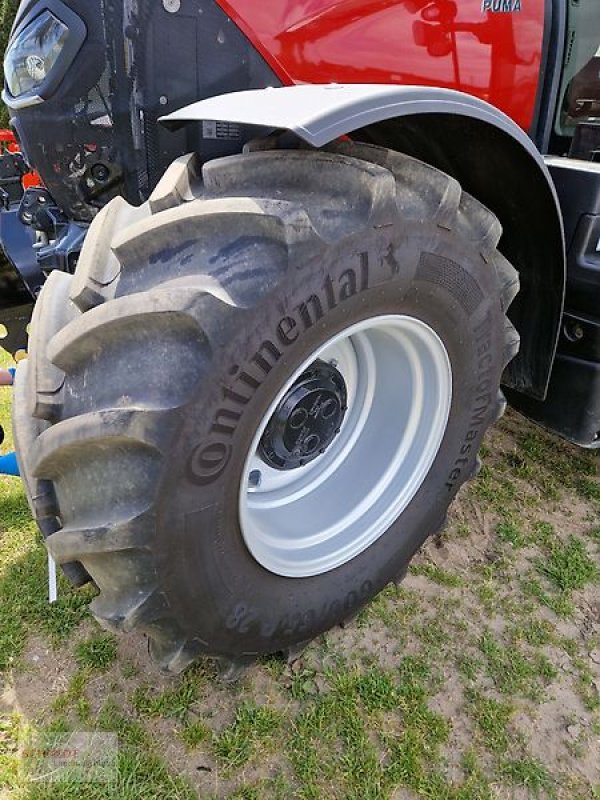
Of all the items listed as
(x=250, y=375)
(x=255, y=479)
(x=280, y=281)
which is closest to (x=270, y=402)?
(x=250, y=375)

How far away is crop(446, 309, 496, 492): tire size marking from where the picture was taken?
6.23ft

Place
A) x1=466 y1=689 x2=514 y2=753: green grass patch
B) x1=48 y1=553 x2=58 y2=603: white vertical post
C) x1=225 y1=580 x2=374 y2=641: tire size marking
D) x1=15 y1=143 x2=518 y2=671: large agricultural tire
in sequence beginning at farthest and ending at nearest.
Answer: x1=48 y1=553 x2=58 y2=603: white vertical post
x1=466 y1=689 x2=514 y2=753: green grass patch
x1=225 y1=580 x2=374 y2=641: tire size marking
x1=15 y1=143 x2=518 y2=671: large agricultural tire

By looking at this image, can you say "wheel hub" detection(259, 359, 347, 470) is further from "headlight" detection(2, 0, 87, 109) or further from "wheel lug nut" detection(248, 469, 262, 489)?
"headlight" detection(2, 0, 87, 109)

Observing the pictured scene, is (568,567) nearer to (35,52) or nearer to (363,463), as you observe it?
(363,463)

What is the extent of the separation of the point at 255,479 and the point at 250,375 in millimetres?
646

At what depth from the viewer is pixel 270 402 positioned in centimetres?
150

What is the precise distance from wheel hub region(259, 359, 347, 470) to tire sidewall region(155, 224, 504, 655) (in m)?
0.27

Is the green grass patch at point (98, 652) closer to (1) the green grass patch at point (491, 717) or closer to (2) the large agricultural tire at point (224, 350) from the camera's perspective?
(2) the large agricultural tire at point (224, 350)

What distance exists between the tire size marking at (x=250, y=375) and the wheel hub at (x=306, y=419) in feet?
1.10

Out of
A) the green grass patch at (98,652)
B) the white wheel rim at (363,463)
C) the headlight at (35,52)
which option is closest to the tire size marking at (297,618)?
the white wheel rim at (363,463)

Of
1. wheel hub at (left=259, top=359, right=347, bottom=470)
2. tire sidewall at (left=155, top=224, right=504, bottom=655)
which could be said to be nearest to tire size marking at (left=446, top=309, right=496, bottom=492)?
tire sidewall at (left=155, top=224, right=504, bottom=655)

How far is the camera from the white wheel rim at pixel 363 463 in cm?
194

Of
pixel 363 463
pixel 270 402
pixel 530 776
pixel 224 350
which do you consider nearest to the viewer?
pixel 224 350

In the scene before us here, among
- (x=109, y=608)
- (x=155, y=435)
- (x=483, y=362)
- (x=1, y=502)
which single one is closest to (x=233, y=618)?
(x=109, y=608)
